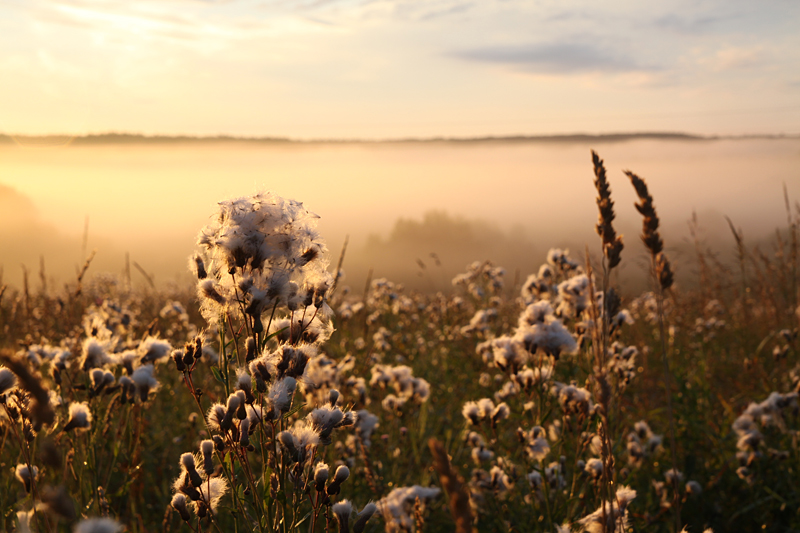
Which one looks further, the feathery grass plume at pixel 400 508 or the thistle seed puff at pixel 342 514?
the feathery grass plume at pixel 400 508

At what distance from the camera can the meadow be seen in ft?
5.67

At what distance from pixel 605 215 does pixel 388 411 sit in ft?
11.4

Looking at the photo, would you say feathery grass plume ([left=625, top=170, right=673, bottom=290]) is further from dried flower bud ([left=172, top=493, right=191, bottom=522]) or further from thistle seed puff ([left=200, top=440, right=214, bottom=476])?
dried flower bud ([left=172, top=493, right=191, bottom=522])

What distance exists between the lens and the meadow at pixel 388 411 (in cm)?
173

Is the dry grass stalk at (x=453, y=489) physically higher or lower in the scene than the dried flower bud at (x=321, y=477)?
higher

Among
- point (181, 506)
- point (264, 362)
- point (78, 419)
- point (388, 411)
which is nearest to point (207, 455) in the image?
point (181, 506)

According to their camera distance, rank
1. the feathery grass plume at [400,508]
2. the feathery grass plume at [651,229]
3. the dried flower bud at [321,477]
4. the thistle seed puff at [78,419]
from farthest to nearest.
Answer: the feathery grass plume at [400,508], the thistle seed puff at [78,419], the feathery grass plume at [651,229], the dried flower bud at [321,477]

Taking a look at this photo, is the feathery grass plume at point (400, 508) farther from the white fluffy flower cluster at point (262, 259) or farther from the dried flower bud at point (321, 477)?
the white fluffy flower cluster at point (262, 259)

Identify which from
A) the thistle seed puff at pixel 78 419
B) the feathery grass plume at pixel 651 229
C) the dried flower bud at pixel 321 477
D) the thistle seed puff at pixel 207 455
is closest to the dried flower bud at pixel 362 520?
the dried flower bud at pixel 321 477

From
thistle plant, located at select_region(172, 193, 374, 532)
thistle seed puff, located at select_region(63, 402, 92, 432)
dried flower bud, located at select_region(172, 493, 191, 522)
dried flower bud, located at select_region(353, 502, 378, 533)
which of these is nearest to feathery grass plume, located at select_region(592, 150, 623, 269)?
thistle plant, located at select_region(172, 193, 374, 532)

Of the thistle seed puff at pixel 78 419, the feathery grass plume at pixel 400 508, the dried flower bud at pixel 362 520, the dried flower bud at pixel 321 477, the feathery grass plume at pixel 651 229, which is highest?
the feathery grass plume at pixel 651 229

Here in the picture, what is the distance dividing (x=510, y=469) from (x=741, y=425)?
193 centimetres

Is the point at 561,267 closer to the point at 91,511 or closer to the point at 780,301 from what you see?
the point at 91,511

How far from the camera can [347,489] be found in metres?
3.67
